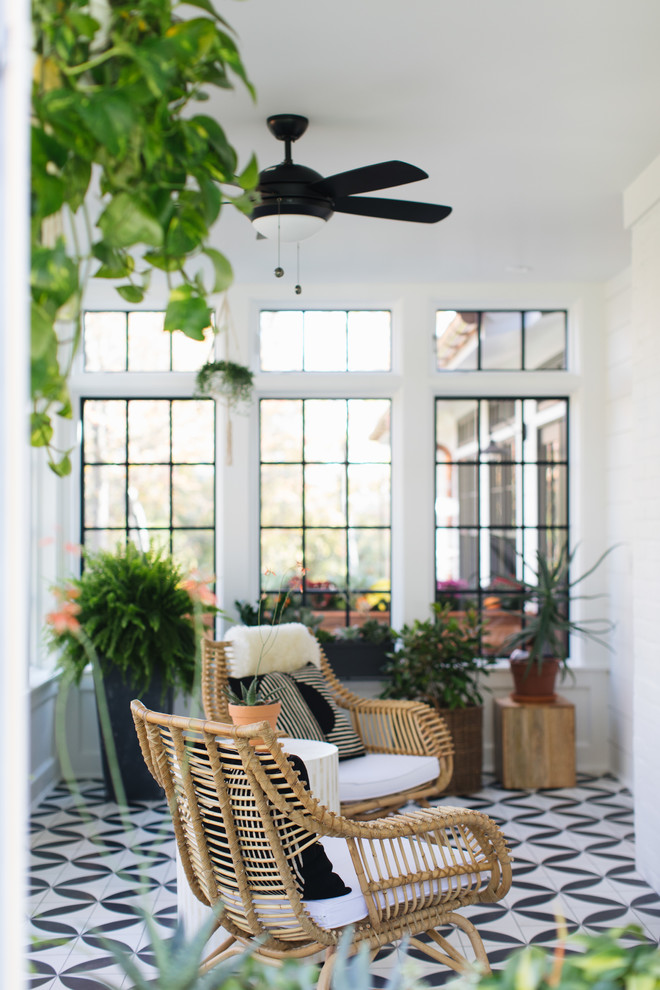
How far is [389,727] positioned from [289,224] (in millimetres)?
2417

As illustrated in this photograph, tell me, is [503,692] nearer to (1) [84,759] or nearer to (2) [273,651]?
(2) [273,651]

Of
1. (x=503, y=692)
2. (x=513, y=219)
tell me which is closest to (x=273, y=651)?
(x=503, y=692)

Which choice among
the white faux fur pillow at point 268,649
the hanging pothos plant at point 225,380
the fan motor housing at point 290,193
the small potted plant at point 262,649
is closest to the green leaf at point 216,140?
the small potted plant at point 262,649

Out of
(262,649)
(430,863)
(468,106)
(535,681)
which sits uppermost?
(468,106)

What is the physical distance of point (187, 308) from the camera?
42.9 inches

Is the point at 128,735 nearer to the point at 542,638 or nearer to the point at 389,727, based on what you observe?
the point at 389,727

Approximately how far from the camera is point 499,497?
19.1 ft

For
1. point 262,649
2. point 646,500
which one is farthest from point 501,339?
point 262,649

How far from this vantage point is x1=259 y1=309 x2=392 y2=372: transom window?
5.77 meters

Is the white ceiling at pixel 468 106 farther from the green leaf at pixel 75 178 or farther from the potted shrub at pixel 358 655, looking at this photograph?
the potted shrub at pixel 358 655

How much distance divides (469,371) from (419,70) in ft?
9.58

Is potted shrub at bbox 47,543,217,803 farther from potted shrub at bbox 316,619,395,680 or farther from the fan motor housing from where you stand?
the fan motor housing

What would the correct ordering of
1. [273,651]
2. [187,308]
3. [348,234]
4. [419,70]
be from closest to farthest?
1. [187,308]
2. [419,70]
3. [273,651]
4. [348,234]

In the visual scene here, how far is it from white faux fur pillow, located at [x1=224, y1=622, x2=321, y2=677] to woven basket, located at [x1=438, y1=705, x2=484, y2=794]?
1.08 metres
